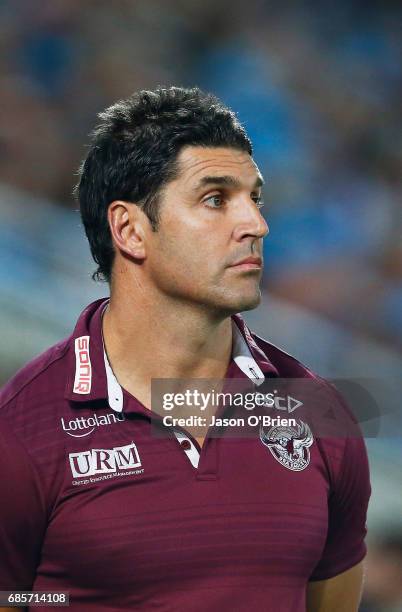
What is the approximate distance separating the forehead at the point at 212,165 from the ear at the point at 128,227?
0.42 feet

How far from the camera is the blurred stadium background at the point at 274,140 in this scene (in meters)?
4.04

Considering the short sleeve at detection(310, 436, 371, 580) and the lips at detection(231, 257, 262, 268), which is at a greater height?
the lips at detection(231, 257, 262, 268)

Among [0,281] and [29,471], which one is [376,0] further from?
[29,471]

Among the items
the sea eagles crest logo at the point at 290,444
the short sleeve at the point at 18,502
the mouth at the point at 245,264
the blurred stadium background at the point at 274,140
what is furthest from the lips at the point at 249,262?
the blurred stadium background at the point at 274,140

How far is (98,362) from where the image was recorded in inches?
78.5

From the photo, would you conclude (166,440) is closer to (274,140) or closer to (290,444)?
(290,444)

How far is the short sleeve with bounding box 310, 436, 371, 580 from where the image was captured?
Result: 6.84ft

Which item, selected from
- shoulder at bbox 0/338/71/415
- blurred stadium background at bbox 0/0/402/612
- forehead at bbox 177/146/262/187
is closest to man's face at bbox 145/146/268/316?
forehead at bbox 177/146/262/187

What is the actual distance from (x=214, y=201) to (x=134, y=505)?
62 cm

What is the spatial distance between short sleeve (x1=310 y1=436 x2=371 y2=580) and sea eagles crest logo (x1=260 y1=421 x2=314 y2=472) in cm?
9

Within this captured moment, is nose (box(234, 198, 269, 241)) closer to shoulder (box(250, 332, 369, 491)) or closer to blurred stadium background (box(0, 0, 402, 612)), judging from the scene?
shoulder (box(250, 332, 369, 491))

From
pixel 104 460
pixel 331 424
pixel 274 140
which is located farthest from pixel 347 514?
pixel 274 140

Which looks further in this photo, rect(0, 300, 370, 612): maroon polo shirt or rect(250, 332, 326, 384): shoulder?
rect(250, 332, 326, 384): shoulder

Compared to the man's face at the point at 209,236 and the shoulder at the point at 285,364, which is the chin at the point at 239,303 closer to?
the man's face at the point at 209,236
